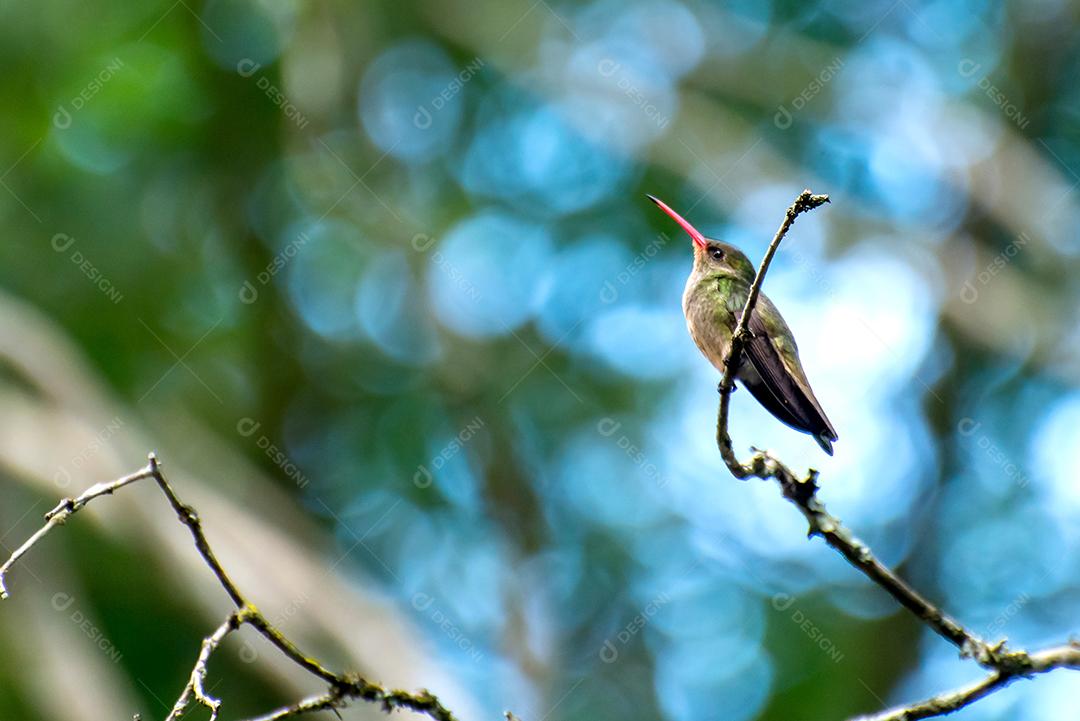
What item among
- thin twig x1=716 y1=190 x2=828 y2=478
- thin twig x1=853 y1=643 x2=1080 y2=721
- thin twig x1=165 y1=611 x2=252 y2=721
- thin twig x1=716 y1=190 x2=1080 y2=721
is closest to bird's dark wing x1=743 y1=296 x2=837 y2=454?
thin twig x1=716 y1=190 x2=828 y2=478

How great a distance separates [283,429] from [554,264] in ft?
13.4

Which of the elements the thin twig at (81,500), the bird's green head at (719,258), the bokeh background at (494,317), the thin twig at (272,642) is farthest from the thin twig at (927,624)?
the bokeh background at (494,317)

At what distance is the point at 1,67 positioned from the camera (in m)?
13.5

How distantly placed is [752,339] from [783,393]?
0.44 metres

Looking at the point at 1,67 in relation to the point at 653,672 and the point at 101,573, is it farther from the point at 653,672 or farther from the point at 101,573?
the point at 653,672

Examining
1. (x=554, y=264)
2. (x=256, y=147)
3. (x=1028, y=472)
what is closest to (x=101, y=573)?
(x=256, y=147)

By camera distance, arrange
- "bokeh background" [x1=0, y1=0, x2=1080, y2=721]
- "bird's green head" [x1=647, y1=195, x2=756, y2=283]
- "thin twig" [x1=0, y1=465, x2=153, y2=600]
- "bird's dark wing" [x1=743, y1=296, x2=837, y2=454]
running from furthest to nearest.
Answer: "bokeh background" [x1=0, y1=0, x2=1080, y2=721] < "bird's green head" [x1=647, y1=195, x2=756, y2=283] < "bird's dark wing" [x1=743, y1=296, x2=837, y2=454] < "thin twig" [x1=0, y1=465, x2=153, y2=600]

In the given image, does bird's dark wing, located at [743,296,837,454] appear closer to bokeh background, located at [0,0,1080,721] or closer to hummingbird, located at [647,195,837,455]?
hummingbird, located at [647,195,837,455]

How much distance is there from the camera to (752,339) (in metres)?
4.92

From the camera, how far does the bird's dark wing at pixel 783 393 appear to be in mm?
5164

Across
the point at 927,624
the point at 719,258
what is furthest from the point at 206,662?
the point at 719,258

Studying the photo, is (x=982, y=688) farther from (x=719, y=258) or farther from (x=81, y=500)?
(x=719, y=258)

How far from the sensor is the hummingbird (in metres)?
5.23

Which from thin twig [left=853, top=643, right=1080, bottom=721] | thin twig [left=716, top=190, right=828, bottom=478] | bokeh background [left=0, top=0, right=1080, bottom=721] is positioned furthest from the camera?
bokeh background [left=0, top=0, right=1080, bottom=721]
